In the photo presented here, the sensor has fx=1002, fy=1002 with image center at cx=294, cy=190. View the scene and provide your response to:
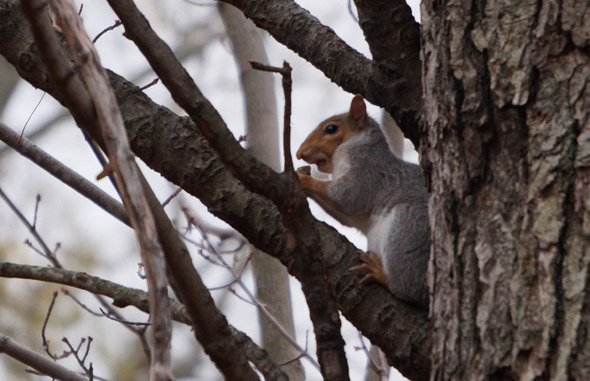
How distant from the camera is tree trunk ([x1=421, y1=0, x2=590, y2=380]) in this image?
1.77 m

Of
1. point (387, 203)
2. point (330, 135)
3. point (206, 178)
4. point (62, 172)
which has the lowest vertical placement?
Result: point (206, 178)

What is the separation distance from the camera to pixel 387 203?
3.80m

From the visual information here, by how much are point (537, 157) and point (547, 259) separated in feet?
0.64

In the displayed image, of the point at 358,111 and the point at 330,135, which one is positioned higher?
the point at 358,111

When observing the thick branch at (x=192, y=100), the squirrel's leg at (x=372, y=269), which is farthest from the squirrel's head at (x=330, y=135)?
the thick branch at (x=192, y=100)

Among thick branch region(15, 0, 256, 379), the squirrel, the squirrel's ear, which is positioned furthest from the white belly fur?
thick branch region(15, 0, 256, 379)

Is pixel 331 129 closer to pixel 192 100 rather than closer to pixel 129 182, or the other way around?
pixel 192 100

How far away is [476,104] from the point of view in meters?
1.96

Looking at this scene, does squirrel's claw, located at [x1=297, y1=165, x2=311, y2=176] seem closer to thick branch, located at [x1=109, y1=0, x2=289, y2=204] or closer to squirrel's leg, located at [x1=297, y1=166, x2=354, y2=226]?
squirrel's leg, located at [x1=297, y1=166, x2=354, y2=226]

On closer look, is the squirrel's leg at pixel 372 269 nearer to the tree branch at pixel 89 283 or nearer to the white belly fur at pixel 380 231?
the white belly fur at pixel 380 231

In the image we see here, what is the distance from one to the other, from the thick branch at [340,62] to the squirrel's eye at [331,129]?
1292mm

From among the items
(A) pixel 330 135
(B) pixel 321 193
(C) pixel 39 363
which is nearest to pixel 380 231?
(B) pixel 321 193

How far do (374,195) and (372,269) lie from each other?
3.44 ft

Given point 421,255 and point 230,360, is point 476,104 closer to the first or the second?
point 230,360
